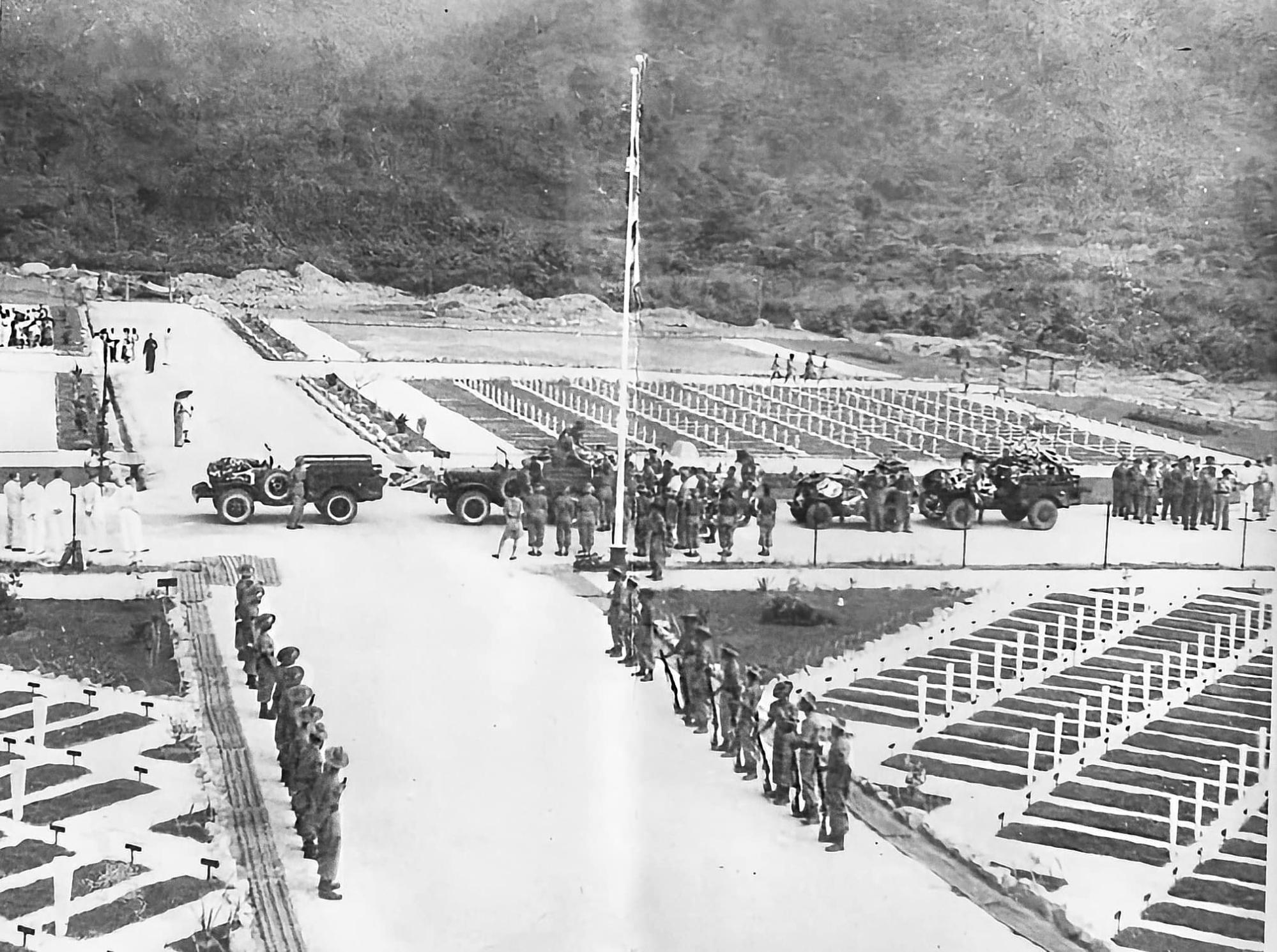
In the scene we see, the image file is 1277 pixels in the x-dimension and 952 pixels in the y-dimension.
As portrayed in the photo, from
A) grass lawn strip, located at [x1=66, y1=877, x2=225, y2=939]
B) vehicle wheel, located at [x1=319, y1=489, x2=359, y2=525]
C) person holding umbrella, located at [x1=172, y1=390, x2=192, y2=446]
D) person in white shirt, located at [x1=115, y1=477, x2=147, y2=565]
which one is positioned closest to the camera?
grass lawn strip, located at [x1=66, y1=877, x2=225, y2=939]

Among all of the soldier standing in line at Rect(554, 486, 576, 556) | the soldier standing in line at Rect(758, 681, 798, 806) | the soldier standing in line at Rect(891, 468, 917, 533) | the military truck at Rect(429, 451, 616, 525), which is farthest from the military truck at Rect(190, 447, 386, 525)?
the soldier standing in line at Rect(891, 468, 917, 533)

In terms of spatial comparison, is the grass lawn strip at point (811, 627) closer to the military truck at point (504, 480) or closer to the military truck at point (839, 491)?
the military truck at point (839, 491)

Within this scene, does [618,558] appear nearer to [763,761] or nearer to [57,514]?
[763,761]

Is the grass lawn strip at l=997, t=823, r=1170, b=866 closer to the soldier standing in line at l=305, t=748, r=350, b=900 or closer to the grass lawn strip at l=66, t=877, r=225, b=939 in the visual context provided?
the soldier standing in line at l=305, t=748, r=350, b=900

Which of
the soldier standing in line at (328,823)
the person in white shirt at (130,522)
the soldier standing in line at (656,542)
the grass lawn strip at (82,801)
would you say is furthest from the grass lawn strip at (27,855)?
the soldier standing in line at (656,542)

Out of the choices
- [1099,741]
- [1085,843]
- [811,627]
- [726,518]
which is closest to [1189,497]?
[1099,741]

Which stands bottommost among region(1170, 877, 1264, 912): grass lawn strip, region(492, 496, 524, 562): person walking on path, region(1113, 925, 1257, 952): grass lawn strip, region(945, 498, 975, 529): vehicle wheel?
region(1113, 925, 1257, 952): grass lawn strip
